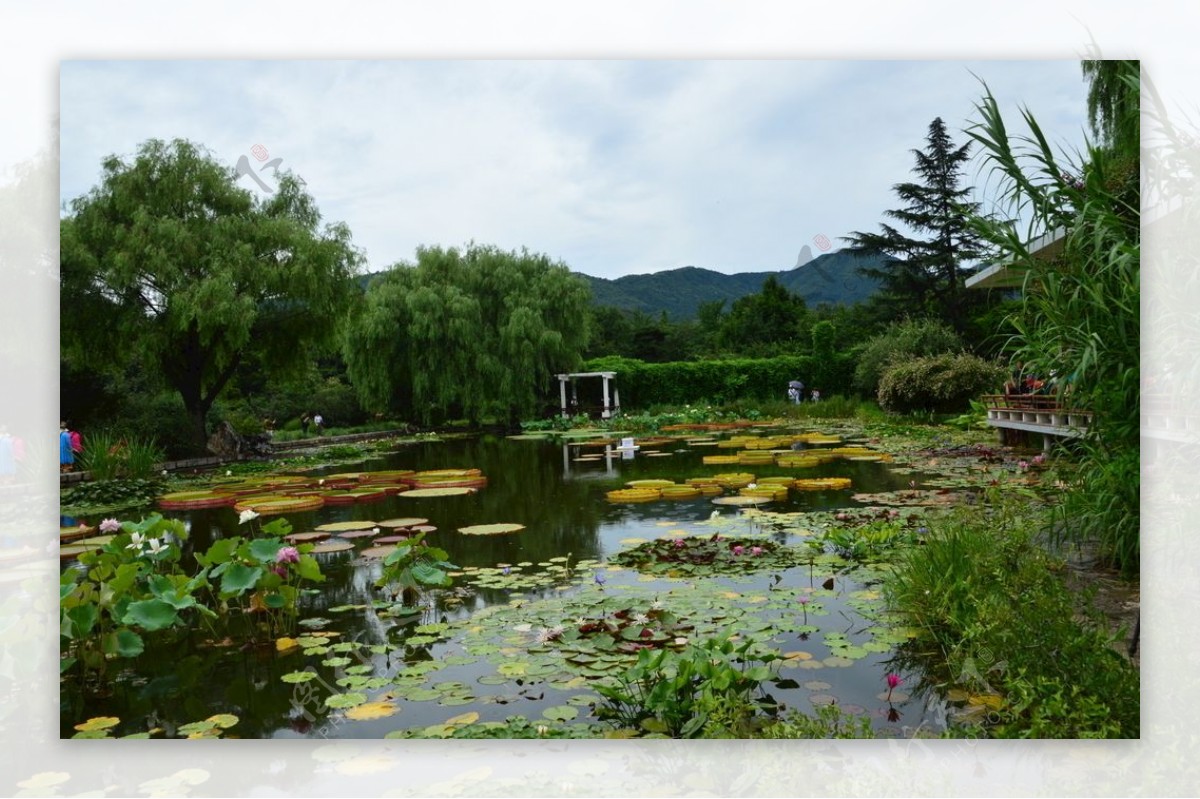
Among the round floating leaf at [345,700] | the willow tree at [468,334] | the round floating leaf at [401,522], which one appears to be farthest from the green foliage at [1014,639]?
the willow tree at [468,334]

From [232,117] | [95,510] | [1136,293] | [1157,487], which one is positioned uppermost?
[232,117]

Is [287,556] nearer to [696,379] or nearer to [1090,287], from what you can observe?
[1090,287]

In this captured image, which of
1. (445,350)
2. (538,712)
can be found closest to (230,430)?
(445,350)

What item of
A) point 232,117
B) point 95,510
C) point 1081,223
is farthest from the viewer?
point 95,510

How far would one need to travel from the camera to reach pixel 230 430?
9867mm

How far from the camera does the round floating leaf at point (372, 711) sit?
8.71 feet

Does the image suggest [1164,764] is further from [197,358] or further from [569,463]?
[197,358]

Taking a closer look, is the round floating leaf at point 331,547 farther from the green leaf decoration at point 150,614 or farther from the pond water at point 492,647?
the green leaf decoration at point 150,614

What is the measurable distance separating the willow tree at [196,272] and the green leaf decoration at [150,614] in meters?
2.65

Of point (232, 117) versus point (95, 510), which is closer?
point (232, 117)

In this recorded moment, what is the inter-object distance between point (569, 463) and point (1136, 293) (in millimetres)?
7783

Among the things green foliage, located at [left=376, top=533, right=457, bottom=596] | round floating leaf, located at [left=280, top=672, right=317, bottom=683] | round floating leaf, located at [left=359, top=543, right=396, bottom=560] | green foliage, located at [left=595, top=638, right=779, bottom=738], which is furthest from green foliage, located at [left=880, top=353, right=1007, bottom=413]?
round floating leaf, located at [left=280, top=672, right=317, bottom=683]

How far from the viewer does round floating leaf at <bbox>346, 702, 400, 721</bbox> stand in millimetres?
2654

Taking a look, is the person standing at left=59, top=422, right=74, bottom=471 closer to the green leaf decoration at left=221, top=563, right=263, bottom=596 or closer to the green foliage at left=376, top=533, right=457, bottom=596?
the green leaf decoration at left=221, top=563, right=263, bottom=596
